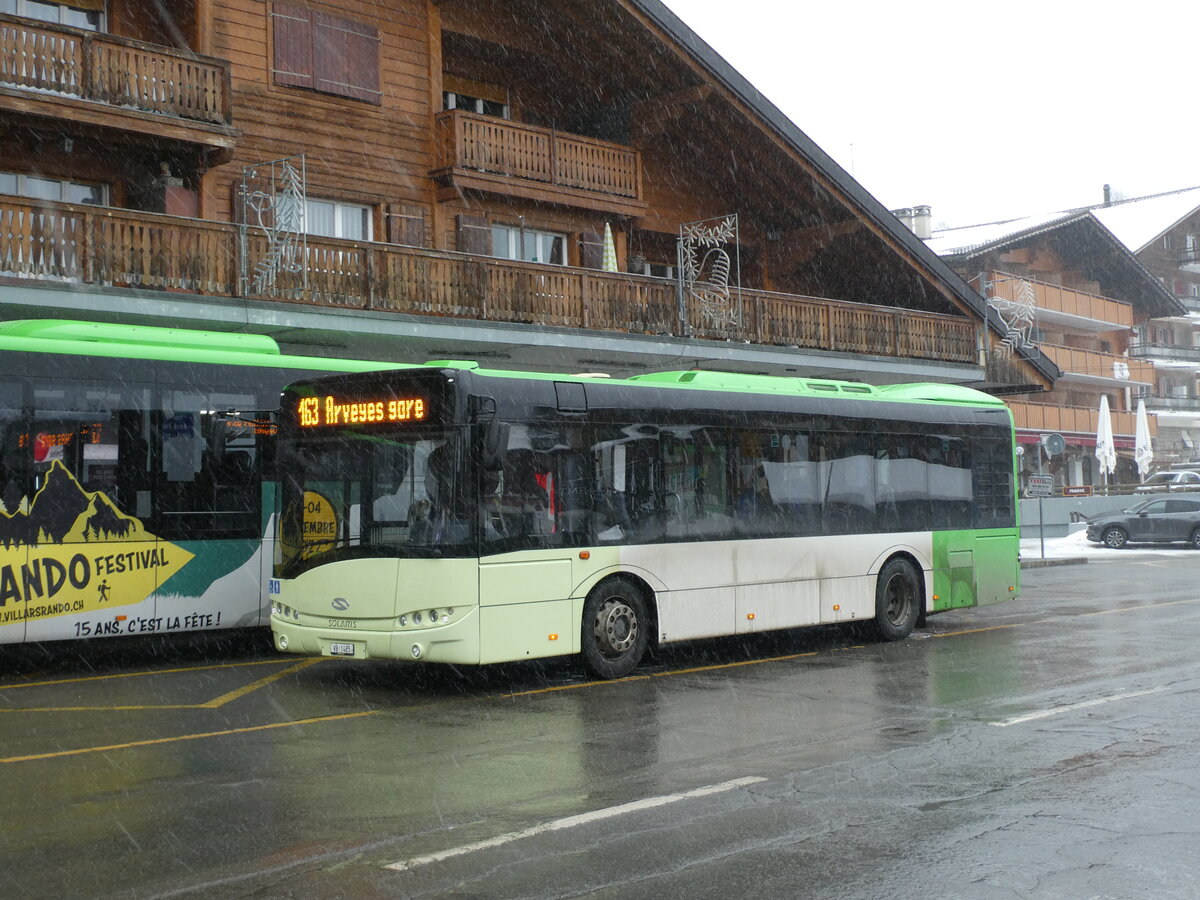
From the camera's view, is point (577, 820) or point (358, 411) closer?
point (577, 820)

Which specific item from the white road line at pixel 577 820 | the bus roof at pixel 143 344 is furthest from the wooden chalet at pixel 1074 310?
the white road line at pixel 577 820

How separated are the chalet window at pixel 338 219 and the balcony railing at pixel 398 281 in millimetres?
2823

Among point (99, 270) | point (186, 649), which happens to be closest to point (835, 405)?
point (186, 649)

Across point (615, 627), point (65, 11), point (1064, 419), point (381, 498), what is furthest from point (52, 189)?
point (1064, 419)

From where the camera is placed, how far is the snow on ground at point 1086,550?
34.3 m

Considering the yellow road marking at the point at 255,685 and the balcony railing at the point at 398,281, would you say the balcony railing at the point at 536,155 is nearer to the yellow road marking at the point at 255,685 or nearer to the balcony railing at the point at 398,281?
the balcony railing at the point at 398,281

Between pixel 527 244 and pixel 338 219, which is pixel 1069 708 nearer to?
pixel 338 219

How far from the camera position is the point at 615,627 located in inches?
475

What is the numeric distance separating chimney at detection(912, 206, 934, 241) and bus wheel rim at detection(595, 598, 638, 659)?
48.0 metres

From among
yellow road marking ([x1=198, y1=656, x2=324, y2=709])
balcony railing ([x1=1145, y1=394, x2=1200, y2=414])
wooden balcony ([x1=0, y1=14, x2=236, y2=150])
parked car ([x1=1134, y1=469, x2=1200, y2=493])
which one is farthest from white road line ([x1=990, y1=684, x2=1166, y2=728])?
balcony railing ([x1=1145, y1=394, x2=1200, y2=414])

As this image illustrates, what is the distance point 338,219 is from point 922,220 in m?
39.9

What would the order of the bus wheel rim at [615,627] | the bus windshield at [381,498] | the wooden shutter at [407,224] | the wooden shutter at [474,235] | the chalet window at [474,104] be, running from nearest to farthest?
the bus windshield at [381,498], the bus wheel rim at [615,627], the wooden shutter at [407,224], the wooden shutter at [474,235], the chalet window at [474,104]

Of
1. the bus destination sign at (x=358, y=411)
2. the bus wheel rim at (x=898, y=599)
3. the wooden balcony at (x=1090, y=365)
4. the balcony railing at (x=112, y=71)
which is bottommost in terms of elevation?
the bus wheel rim at (x=898, y=599)

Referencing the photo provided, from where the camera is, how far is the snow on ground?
3428 centimetres
